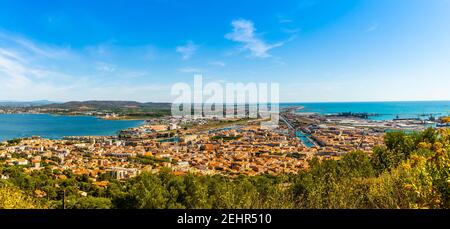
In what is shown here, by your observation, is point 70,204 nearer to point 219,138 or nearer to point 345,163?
point 345,163

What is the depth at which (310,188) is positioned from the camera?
5809mm

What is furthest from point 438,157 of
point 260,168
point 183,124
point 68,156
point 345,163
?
point 183,124

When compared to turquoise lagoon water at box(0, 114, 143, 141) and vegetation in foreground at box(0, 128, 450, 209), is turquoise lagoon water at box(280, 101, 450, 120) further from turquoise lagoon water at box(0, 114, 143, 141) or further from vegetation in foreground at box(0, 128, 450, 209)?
turquoise lagoon water at box(0, 114, 143, 141)

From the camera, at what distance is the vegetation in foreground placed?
203cm

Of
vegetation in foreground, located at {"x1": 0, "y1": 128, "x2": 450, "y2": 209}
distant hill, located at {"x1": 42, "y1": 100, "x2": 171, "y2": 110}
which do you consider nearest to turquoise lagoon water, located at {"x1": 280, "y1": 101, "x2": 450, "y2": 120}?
vegetation in foreground, located at {"x1": 0, "y1": 128, "x2": 450, "y2": 209}

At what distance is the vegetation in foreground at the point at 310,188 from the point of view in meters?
2.03

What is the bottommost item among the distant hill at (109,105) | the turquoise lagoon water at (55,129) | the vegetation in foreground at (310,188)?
the turquoise lagoon water at (55,129)

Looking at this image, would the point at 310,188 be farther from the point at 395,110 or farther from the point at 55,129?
the point at 395,110

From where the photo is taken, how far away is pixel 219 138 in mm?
32656
